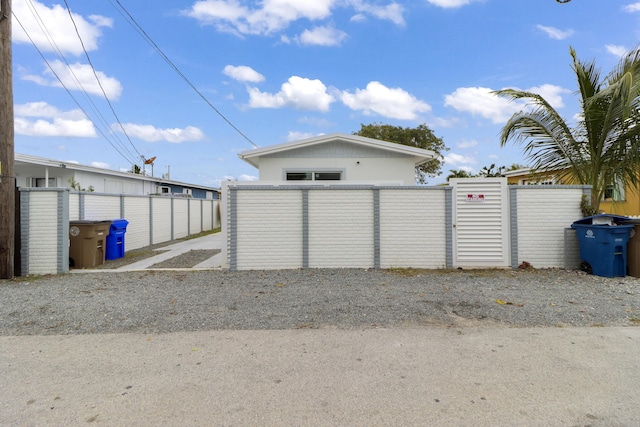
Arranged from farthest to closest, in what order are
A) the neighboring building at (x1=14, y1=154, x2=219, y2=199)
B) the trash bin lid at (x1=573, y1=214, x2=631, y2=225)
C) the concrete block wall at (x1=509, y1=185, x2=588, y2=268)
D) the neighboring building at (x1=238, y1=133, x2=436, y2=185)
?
the neighboring building at (x1=14, y1=154, x2=219, y2=199) < the neighboring building at (x1=238, y1=133, x2=436, y2=185) < the concrete block wall at (x1=509, y1=185, x2=588, y2=268) < the trash bin lid at (x1=573, y1=214, x2=631, y2=225)

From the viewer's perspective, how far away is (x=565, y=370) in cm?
328

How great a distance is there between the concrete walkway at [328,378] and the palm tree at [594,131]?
5307 mm

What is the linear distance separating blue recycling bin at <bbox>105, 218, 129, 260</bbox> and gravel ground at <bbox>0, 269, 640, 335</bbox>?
2248mm

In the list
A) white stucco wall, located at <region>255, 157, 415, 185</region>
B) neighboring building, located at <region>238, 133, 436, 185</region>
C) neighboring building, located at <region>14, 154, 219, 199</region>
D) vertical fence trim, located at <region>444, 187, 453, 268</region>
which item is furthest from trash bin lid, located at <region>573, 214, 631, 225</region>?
neighboring building, located at <region>14, 154, 219, 199</region>

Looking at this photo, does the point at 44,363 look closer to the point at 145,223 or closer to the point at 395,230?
the point at 395,230

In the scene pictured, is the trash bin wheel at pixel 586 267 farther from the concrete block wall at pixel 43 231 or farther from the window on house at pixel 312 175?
the concrete block wall at pixel 43 231

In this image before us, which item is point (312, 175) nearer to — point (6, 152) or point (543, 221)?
point (543, 221)

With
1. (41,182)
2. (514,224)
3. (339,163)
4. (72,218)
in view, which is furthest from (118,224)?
(41,182)

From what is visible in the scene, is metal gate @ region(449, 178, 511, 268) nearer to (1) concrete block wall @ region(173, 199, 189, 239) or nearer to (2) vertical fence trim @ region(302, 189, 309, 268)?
(2) vertical fence trim @ region(302, 189, 309, 268)

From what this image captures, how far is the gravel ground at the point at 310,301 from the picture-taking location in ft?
15.0

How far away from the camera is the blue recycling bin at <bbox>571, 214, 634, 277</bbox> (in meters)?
7.07

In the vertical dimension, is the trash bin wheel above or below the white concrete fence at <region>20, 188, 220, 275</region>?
below

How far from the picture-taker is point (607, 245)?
282 inches

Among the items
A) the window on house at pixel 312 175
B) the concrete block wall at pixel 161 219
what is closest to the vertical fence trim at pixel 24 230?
the concrete block wall at pixel 161 219
